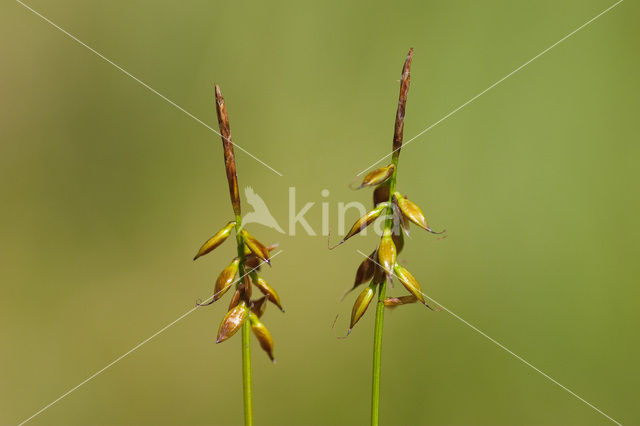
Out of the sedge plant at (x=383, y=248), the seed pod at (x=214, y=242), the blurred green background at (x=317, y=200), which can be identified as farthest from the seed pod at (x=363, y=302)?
the blurred green background at (x=317, y=200)

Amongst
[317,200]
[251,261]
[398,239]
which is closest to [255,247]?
[251,261]

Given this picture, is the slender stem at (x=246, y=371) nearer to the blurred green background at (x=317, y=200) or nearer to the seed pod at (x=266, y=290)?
the seed pod at (x=266, y=290)

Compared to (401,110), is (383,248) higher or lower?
lower

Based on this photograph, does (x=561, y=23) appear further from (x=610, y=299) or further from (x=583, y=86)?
(x=610, y=299)

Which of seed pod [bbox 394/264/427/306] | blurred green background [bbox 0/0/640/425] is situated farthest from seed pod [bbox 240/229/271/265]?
blurred green background [bbox 0/0/640/425]

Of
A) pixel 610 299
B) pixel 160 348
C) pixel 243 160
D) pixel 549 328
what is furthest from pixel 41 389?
pixel 610 299

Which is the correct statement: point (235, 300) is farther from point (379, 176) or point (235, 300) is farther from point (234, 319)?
point (379, 176)

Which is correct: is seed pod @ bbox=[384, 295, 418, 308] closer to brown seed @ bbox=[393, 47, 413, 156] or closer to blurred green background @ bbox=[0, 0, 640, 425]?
brown seed @ bbox=[393, 47, 413, 156]
